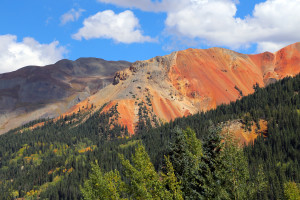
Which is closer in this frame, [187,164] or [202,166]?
[202,166]

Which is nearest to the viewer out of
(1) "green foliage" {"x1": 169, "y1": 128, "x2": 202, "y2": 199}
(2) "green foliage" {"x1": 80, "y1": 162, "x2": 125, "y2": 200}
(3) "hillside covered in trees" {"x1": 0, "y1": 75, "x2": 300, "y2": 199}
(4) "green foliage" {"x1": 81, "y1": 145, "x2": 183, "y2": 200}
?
(3) "hillside covered in trees" {"x1": 0, "y1": 75, "x2": 300, "y2": 199}

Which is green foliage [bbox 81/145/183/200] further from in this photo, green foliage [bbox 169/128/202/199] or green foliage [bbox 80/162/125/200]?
green foliage [bbox 169/128/202/199]

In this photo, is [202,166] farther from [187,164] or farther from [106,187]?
[106,187]

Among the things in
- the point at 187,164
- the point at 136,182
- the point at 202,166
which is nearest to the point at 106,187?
the point at 136,182

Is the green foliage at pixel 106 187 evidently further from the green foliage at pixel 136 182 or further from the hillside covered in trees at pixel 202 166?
the hillside covered in trees at pixel 202 166

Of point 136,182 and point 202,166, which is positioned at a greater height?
point 202,166


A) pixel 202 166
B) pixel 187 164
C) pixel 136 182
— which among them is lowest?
pixel 136 182

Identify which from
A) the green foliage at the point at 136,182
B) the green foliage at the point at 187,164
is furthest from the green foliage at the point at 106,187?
the green foliage at the point at 187,164

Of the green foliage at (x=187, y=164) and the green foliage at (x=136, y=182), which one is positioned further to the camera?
the green foliage at (x=187, y=164)

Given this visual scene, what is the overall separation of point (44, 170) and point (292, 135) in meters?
140

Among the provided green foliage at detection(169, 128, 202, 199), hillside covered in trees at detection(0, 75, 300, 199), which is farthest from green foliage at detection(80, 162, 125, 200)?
green foliage at detection(169, 128, 202, 199)

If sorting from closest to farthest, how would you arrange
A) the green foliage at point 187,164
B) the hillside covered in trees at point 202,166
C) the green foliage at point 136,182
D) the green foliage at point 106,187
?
the hillside covered in trees at point 202,166
the green foliage at point 136,182
the green foliage at point 187,164
the green foliage at point 106,187

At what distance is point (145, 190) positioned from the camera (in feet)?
123

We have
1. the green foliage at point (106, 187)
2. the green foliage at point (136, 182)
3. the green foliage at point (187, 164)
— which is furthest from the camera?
the green foliage at point (106, 187)
